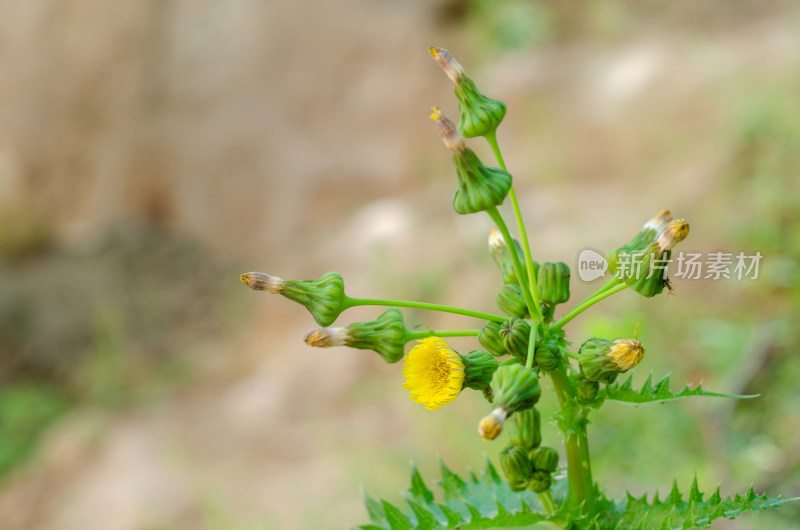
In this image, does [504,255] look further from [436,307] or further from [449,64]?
[449,64]

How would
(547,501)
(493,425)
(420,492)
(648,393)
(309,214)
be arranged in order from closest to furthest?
(493,425)
(648,393)
(547,501)
(420,492)
(309,214)

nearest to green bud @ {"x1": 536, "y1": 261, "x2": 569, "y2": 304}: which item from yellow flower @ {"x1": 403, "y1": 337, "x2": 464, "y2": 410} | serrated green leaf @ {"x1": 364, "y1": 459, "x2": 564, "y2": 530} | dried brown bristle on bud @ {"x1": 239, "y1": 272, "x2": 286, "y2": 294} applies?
yellow flower @ {"x1": 403, "y1": 337, "x2": 464, "y2": 410}

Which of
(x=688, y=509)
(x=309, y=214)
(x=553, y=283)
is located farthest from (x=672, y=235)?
(x=309, y=214)

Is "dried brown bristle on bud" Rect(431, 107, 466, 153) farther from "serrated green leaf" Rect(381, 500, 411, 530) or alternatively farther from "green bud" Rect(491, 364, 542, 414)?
"serrated green leaf" Rect(381, 500, 411, 530)

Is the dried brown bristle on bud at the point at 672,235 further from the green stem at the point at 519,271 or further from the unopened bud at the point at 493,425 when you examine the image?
the unopened bud at the point at 493,425

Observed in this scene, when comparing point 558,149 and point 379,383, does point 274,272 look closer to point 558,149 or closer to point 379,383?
point 379,383

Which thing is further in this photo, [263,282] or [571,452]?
[263,282]

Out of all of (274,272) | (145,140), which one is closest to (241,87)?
(145,140)
